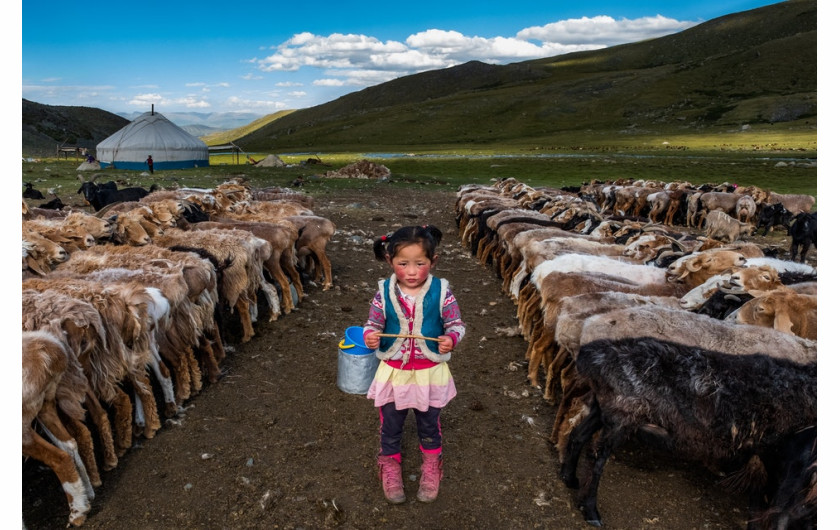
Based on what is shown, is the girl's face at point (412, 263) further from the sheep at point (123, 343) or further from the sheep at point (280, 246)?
the sheep at point (280, 246)

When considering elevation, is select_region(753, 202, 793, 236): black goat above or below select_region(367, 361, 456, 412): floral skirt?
above

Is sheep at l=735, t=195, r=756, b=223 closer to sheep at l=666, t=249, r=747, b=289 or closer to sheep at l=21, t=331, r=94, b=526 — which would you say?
sheep at l=666, t=249, r=747, b=289

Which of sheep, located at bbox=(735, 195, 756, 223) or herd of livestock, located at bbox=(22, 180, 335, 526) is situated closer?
herd of livestock, located at bbox=(22, 180, 335, 526)

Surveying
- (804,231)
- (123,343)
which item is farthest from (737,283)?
(804,231)

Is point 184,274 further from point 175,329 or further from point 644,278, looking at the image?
point 644,278

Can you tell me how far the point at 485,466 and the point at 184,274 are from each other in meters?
4.27

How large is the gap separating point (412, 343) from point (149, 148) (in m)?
40.9

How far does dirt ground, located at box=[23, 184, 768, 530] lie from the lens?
4.16 m

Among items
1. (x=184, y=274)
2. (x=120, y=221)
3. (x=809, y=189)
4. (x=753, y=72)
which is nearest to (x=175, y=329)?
(x=184, y=274)

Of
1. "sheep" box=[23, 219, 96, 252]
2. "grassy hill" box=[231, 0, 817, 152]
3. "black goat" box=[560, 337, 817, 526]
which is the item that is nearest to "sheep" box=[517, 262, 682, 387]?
"black goat" box=[560, 337, 817, 526]

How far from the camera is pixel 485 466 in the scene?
4.88m

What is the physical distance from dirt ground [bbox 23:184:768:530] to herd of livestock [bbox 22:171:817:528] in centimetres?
25

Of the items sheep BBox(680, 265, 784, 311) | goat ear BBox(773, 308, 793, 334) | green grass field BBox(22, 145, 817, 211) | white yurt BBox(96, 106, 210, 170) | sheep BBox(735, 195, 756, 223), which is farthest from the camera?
white yurt BBox(96, 106, 210, 170)

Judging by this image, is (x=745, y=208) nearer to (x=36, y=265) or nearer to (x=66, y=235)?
(x=66, y=235)
